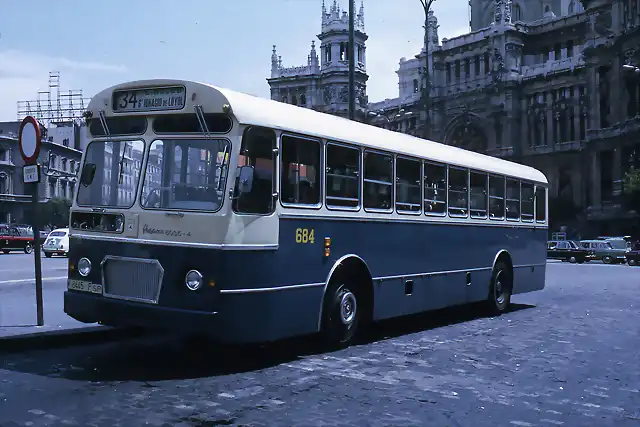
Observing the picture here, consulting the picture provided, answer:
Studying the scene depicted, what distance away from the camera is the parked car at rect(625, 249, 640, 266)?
40844 mm

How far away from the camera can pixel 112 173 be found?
316 inches

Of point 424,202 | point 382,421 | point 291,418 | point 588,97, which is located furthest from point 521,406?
point 588,97

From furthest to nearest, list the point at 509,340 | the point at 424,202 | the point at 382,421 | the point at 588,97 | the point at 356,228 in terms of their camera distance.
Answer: the point at 588,97 < the point at 424,202 < the point at 509,340 < the point at 356,228 < the point at 382,421

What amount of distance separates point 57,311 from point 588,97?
209 ft

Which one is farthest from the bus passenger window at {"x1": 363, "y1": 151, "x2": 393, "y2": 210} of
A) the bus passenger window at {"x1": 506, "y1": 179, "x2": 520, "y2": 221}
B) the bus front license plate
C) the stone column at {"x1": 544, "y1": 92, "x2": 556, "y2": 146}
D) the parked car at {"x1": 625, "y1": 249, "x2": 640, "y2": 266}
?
the stone column at {"x1": 544, "y1": 92, "x2": 556, "y2": 146}

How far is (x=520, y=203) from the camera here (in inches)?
573

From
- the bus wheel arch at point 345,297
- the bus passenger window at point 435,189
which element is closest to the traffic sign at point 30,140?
the bus wheel arch at point 345,297

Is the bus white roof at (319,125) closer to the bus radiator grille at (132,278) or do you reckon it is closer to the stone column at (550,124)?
the bus radiator grille at (132,278)

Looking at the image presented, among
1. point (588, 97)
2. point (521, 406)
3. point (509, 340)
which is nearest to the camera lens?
point (521, 406)

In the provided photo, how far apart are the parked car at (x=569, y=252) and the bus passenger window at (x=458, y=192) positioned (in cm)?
3523

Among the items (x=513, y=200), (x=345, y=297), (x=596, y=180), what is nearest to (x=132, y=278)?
(x=345, y=297)

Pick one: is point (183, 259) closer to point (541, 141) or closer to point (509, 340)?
point (509, 340)

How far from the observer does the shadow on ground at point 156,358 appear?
7320 mm

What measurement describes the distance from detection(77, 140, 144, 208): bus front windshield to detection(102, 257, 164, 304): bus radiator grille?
64 cm
